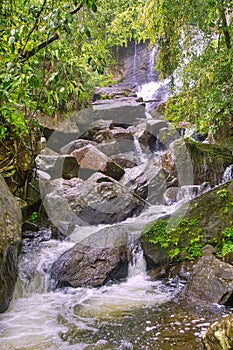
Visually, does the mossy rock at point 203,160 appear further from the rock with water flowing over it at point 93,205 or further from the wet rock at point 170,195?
the rock with water flowing over it at point 93,205

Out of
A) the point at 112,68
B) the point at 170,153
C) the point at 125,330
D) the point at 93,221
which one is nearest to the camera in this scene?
the point at 125,330

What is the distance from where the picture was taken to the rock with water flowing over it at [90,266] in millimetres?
5574

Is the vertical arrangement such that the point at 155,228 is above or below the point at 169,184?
below

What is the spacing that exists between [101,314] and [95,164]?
6.14 metres

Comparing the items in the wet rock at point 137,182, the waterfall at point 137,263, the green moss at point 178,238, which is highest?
the wet rock at point 137,182

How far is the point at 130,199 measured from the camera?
8.15 m

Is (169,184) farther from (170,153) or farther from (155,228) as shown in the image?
(155,228)

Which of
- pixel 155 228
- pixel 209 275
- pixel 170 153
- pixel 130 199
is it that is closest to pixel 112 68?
pixel 170 153

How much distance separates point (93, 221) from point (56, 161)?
109 inches

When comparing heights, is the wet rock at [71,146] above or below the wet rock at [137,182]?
above

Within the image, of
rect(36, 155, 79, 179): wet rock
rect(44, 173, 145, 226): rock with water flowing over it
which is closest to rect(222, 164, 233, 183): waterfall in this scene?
rect(44, 173, 145, 226): rock with water flowing over it

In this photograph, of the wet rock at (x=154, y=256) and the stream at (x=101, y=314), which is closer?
the stream at (x=101, y=314)

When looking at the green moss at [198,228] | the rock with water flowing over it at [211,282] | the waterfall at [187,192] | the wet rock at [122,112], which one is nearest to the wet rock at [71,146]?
the wet rock at [122,112]

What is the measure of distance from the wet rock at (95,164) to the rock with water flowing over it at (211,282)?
5649mm
